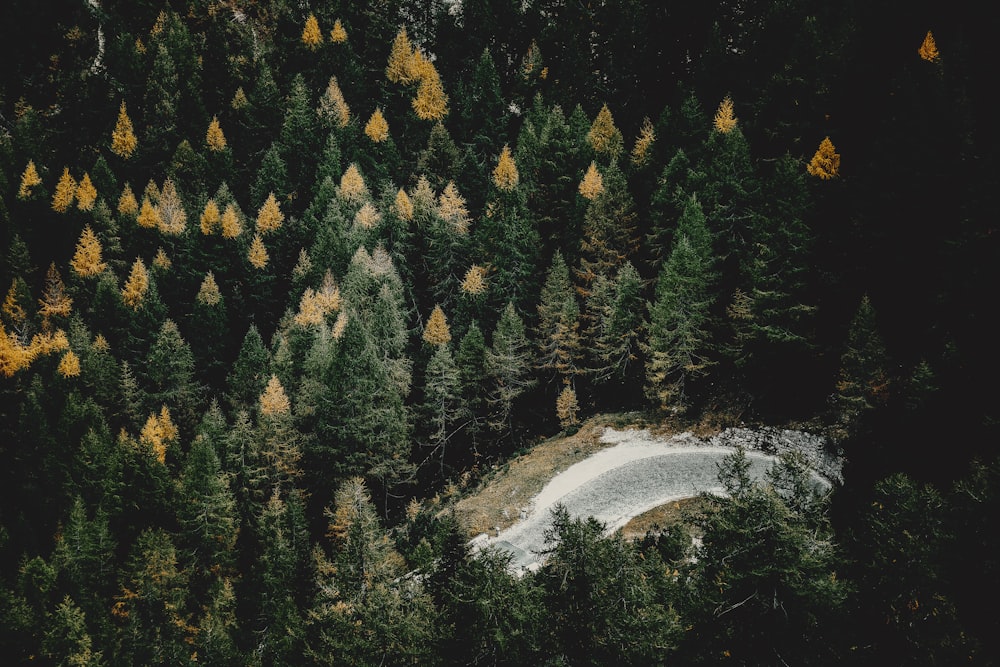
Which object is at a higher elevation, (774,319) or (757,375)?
(774,319)

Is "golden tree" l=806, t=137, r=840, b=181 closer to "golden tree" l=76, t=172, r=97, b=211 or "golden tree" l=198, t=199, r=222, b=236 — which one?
"golden tree" l=198, t=199, r=222, b=236

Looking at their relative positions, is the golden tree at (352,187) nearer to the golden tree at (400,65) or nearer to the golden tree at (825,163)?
the golden tree at (400,65)

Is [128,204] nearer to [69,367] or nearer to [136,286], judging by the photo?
[136,286]

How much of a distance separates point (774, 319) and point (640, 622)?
90.1ft

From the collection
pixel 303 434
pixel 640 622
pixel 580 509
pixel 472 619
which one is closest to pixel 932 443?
pixel 580 509

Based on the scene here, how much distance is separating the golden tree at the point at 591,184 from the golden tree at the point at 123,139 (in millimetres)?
60887

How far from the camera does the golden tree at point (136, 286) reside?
232 ft

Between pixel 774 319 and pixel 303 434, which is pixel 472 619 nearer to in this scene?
pixel 774 319

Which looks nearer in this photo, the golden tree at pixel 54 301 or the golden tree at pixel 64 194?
the golden tree at pixel 54 301

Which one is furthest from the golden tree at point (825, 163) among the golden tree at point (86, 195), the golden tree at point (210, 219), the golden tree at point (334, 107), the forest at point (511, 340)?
the golden tree at point (86, 195)

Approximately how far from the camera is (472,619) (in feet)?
65.1

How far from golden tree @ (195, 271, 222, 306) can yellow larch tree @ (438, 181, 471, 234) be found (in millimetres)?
22129

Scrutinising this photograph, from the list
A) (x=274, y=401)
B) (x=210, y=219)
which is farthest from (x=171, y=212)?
(x=274, y=401)

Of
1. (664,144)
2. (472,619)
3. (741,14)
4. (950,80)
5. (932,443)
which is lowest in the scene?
(932,443)
